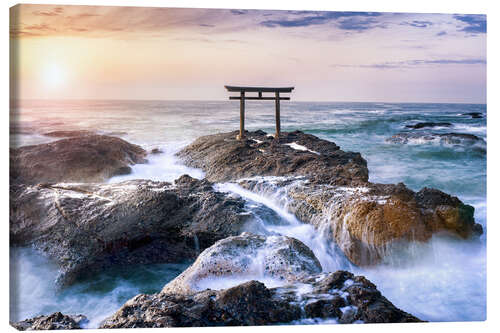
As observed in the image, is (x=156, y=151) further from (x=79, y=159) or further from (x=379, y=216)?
(x=379, y=216)

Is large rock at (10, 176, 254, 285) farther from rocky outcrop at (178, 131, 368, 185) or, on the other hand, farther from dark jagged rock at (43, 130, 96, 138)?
dark jagged rock at (43, 130, 96, 138)

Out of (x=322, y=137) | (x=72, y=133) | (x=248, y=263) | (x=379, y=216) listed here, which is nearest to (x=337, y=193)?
(x=379, y=216)

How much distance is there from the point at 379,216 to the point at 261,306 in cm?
152

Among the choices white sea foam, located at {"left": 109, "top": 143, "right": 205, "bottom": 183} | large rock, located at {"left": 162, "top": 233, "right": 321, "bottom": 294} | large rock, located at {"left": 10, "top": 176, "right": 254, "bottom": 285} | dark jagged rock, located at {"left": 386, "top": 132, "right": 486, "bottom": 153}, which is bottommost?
large rock, located at {"left": 162, "top": 233, "right": 321, "bottom": 294}

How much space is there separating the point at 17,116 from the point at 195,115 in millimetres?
1653

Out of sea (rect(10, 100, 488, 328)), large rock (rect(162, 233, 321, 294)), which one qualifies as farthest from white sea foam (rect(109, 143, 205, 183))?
large rock (rect(162, 233, 321, 294))

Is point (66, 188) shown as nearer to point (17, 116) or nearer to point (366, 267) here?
point (17, 116)

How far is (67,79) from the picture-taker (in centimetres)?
437

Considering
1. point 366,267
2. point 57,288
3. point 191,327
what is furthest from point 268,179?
point 57,288

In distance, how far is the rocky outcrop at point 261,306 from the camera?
11.6 ft

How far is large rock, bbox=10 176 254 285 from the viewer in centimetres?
418

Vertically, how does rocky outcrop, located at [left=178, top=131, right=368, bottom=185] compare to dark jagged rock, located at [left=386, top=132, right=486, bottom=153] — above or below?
below

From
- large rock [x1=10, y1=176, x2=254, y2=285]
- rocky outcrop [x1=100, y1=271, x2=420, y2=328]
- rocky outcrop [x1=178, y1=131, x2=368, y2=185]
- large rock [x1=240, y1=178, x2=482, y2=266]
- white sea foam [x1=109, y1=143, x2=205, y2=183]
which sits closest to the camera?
rocky outcrop [x1=100, y1=271, x2=420, y2=328]

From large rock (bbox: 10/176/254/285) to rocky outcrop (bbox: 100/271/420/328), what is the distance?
2.56 ft
